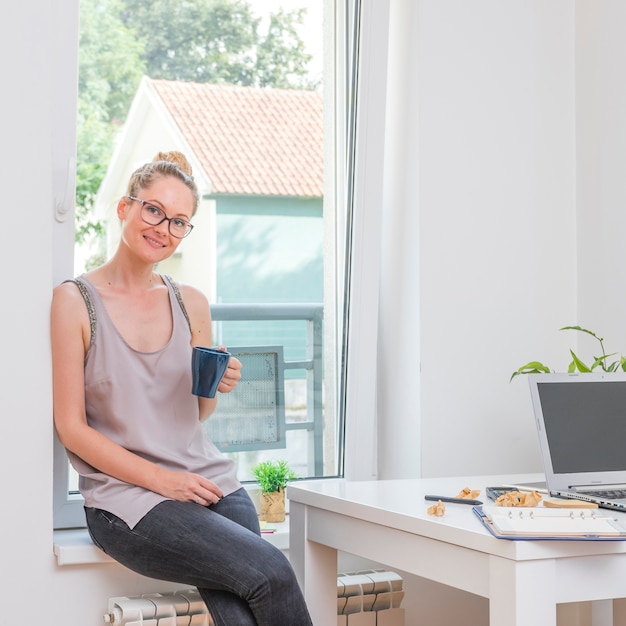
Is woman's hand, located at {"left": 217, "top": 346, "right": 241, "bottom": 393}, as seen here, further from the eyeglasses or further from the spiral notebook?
the spiral notebook

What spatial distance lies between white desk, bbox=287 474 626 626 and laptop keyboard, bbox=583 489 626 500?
0.21m

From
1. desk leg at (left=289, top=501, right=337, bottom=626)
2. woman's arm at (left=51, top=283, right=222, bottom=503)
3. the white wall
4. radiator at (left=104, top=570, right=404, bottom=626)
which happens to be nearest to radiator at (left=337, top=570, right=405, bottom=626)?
radiator at (left=104, top=570, right=404, bottom=626)

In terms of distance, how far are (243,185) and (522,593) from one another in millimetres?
1331

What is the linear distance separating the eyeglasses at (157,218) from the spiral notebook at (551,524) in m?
0.85

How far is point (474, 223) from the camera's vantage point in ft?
8.43

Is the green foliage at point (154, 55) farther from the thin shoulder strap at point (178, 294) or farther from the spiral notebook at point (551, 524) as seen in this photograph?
the spiral notebook at point (551, 524)

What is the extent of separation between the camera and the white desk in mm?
1419

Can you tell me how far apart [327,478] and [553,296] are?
2.67ft

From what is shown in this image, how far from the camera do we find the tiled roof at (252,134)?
91.9 inches

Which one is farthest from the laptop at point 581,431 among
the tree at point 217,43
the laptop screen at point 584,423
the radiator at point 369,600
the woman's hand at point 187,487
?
the tree at point 217,43

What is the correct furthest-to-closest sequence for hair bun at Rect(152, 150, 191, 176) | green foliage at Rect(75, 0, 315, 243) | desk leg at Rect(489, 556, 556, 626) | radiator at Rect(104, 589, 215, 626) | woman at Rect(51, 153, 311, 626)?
green foliage at Rect(75, 0, 315, 243), hair bun at Rect(152, 150, 191, 176), radiator at Rect(104, 589, 215, 626), woman at Rect(51, 153, 311, 626), desk leg at Rect(489, 556, 556, 626)

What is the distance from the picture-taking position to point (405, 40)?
2.55 meters

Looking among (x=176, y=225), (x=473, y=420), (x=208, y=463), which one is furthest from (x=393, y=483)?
(x=176, y=225)

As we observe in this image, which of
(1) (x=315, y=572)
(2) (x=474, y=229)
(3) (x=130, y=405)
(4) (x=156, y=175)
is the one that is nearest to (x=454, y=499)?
(1) (x=315, y=572)
